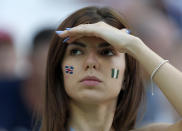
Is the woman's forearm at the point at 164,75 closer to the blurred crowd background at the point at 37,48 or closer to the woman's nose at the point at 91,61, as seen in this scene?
the woman's nose at the point at 91,61

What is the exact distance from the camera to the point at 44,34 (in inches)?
214

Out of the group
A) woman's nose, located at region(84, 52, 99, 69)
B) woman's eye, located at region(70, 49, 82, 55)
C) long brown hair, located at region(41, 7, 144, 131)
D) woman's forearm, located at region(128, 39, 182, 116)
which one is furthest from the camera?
long brown hair, located at region(41, 7, 144, 131)

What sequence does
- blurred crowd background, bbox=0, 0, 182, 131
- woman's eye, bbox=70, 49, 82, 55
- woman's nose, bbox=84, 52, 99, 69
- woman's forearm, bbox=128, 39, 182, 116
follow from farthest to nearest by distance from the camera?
blurred crowd background, bbox=0, 0, 182, 131 → woman's eye, bbox=70, 49, 82, 55 → woman's nose, bbox=84, 52, 99, 69 → woman's forearm, bbox=128, 39, 182, 116

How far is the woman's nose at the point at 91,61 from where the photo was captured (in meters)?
3.16

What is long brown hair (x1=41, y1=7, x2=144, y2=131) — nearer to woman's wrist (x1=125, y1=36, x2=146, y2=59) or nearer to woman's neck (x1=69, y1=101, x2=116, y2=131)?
woman's neck (x1=69, y1=101, x2=116, y2=131)

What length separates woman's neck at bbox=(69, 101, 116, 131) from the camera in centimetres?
333

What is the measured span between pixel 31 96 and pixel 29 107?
0.37ft

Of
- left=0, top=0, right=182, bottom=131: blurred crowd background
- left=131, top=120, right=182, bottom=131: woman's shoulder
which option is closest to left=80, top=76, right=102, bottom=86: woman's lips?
left=131, top=120, right=182, bottom=131: woman's shoulder

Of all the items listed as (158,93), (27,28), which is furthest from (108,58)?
(27,28)

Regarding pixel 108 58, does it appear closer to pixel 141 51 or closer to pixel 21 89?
pixel 141 51

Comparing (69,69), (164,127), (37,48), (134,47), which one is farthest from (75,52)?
(37,48)

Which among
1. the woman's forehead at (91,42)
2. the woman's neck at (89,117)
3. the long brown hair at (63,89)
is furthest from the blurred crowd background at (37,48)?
the woman's forehead at (91,42)

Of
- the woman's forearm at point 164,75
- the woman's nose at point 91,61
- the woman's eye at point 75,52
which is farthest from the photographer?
the woman's eye at point 75,52

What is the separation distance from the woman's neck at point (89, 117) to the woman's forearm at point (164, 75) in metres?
0.42
